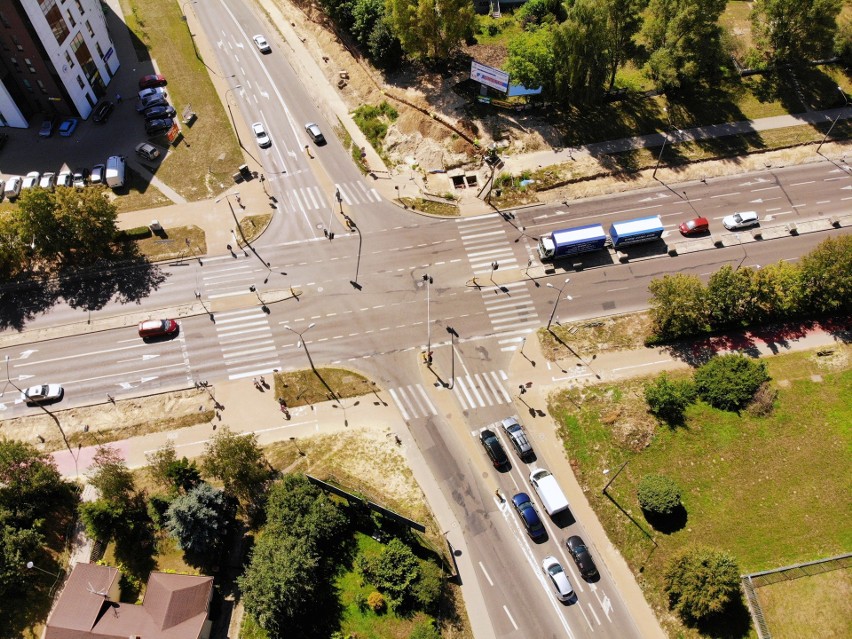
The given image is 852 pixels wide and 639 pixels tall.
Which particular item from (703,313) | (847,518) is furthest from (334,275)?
(847,518)

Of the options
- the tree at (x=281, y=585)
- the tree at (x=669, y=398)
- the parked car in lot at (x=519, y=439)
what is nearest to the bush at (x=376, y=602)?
the tree at (x=281, y=585)

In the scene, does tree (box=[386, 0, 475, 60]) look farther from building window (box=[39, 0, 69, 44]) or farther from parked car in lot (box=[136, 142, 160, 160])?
building window (box=[39, 0, 69, 44])

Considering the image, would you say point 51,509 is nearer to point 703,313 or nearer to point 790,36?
point 703,313

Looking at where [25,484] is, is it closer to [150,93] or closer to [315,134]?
[315,134]

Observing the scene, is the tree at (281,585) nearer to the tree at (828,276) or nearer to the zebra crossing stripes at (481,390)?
the zebra crossing stripes at (481,390)

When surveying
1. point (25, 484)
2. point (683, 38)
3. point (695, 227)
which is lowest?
point (695, 227)

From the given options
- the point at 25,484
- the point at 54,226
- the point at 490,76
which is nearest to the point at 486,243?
the point at 490,76
